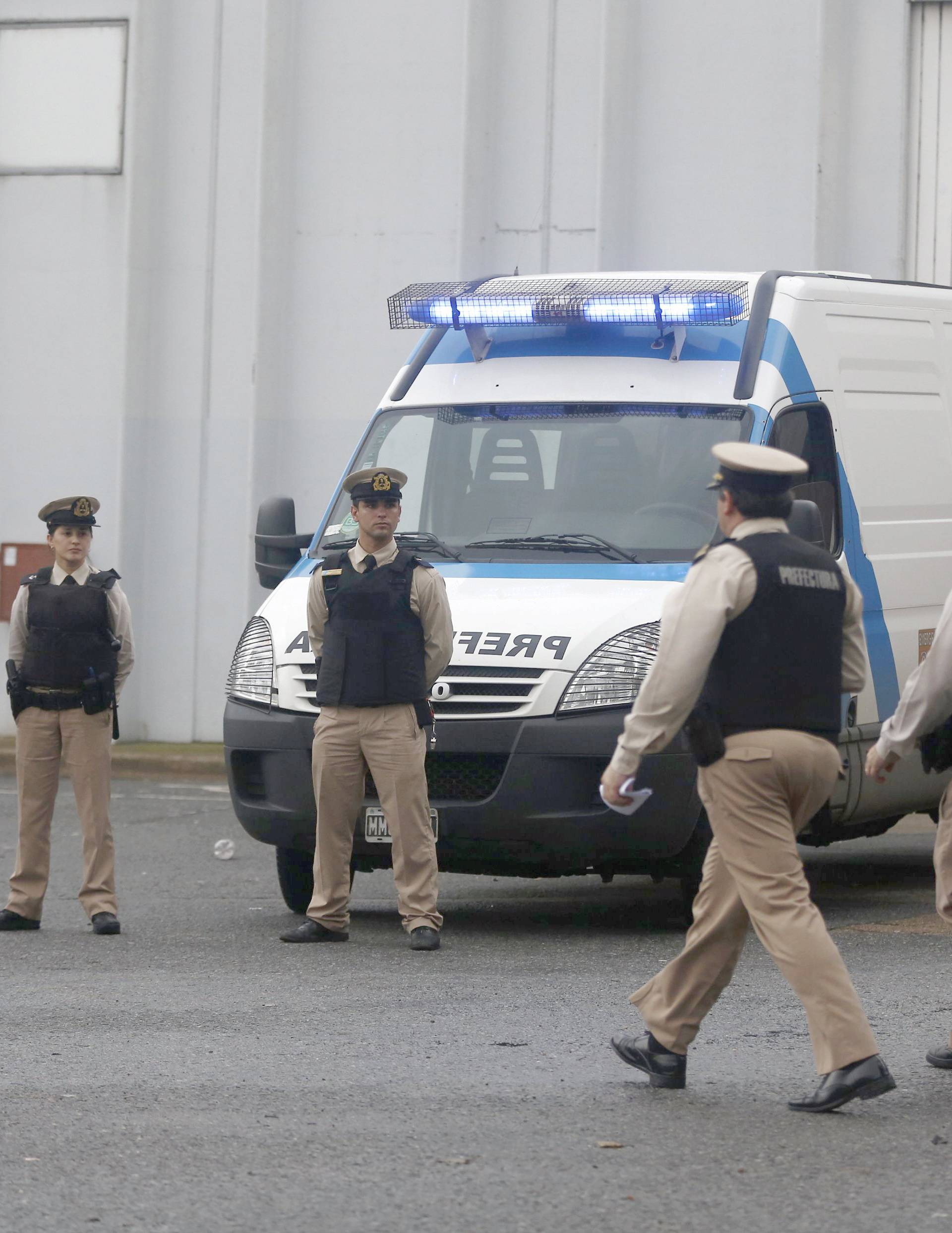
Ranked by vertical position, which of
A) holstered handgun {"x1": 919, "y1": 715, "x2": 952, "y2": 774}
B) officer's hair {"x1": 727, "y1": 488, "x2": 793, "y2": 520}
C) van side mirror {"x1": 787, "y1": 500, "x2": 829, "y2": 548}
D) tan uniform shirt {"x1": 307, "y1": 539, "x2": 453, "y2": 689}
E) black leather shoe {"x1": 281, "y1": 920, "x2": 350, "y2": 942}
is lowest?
black leather shoe {"x1": 281, "y1": 920, "x2": 350, "y2": 942}

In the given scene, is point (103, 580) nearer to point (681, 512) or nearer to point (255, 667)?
point (255, 667)

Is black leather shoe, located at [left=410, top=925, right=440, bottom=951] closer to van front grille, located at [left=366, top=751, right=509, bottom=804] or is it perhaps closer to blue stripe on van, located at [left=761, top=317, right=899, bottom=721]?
van front grille, located at [left=366, top=751, right=509, bottom=804]

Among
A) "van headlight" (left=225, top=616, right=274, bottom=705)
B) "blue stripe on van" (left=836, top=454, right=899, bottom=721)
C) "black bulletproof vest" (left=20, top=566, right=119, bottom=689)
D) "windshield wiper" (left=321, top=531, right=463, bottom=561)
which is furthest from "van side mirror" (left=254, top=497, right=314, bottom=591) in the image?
"blue stripe on van" (left=836, top=454, right=899, bottom=721)

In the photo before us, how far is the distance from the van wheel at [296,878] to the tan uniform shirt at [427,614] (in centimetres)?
132

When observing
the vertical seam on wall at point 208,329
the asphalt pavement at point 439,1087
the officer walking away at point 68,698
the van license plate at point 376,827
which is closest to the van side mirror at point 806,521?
the asphalt pavement at point 439,1087

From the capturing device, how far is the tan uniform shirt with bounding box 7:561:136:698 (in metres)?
8.91

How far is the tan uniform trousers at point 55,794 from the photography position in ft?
29.0

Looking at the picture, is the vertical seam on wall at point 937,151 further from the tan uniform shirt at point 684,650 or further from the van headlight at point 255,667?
the tan uniform shirt at point 684,650

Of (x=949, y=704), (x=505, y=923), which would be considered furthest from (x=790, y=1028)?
(x=505, y=923)

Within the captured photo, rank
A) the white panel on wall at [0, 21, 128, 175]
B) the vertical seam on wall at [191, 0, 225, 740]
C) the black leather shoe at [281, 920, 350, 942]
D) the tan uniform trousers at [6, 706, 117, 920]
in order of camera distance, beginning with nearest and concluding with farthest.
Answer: the black leather shoe at [281, 920, 350, 942], the tan uniform trousers at [6, 706, 117, 920], the vertical seam on wall at [191, 0, 225, 740], the white panel on wall at [0, 21, 128, 175]

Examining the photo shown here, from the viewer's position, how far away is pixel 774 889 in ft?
17.3

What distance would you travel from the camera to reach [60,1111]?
5.39 m

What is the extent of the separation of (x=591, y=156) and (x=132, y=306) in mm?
3997

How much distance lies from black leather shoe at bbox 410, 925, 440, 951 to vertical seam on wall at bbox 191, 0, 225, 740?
29.5 feet
